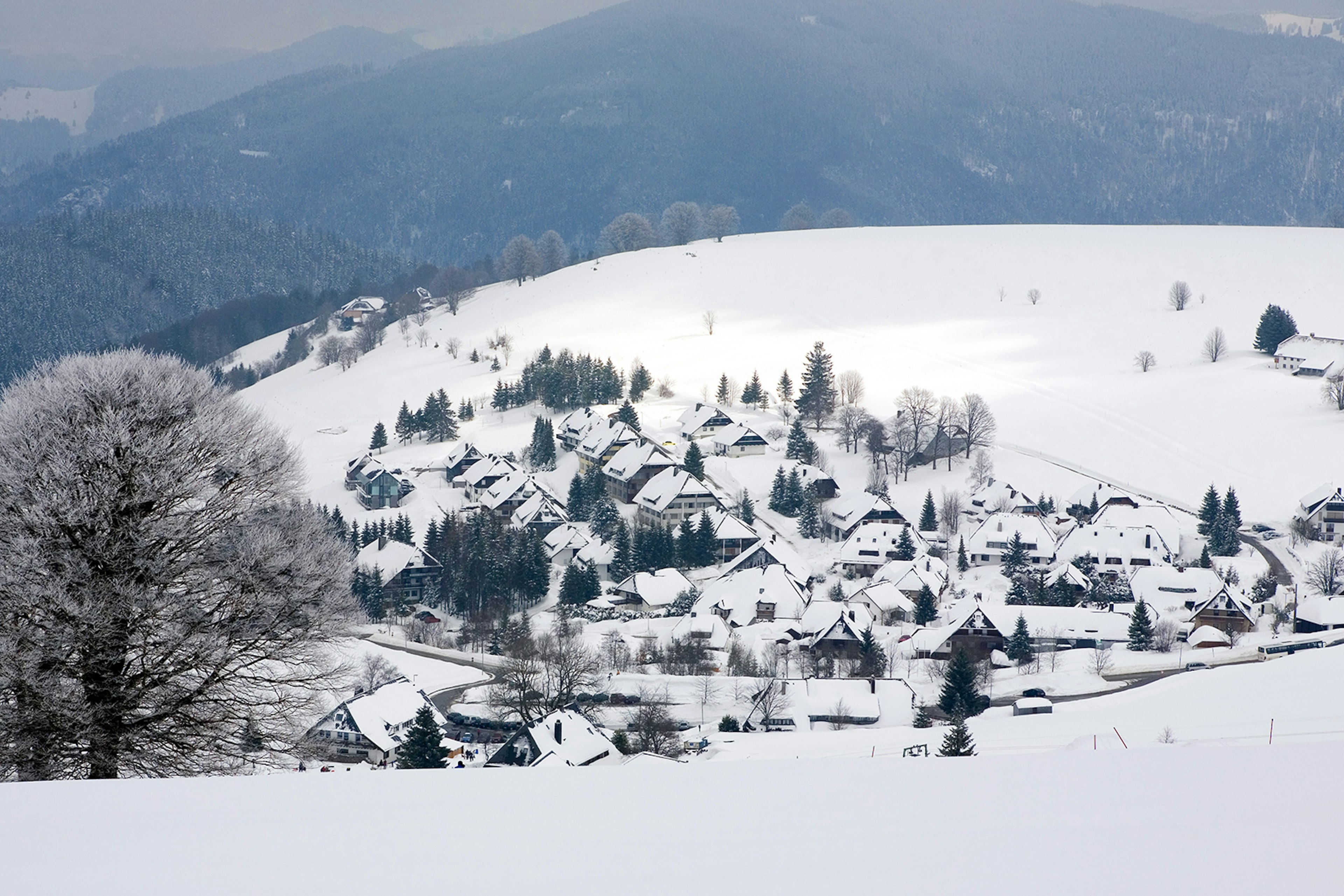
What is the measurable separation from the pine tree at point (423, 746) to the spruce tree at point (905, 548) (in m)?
20.4

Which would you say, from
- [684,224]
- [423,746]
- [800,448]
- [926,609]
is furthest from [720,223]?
[423,746]

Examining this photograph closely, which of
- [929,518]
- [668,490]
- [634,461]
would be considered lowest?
[929,518]

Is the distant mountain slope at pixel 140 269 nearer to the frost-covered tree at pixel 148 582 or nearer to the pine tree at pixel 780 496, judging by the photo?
the pine tree at pixel 780 496

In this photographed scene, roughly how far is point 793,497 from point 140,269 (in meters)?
106

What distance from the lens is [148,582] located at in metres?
7.19

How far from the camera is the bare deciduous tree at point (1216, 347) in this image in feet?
192

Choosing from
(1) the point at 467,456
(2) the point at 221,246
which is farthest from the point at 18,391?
(2) the point at 221,246

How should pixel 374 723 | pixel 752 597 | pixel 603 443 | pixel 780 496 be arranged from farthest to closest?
pixel 603 443 < pixel 780 496 < pixel 752 597 < pixel 374 723

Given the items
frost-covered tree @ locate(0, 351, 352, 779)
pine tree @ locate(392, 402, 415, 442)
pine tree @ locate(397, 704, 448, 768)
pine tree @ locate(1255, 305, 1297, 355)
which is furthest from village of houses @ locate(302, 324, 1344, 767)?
pine tree @ locate(1255, 305, 1297, 355)

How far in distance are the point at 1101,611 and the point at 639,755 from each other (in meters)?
17.7

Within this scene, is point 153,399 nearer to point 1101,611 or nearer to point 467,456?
point 1101,611

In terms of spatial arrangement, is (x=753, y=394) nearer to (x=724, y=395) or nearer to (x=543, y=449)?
(x=724, y=395)

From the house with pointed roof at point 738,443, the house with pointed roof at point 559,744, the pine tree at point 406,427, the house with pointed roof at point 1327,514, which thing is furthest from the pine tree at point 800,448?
the house with pointed roof at point 559,744

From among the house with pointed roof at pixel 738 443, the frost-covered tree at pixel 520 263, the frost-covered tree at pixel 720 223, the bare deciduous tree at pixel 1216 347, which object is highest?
the frost-covered tree at pixel 720 223
